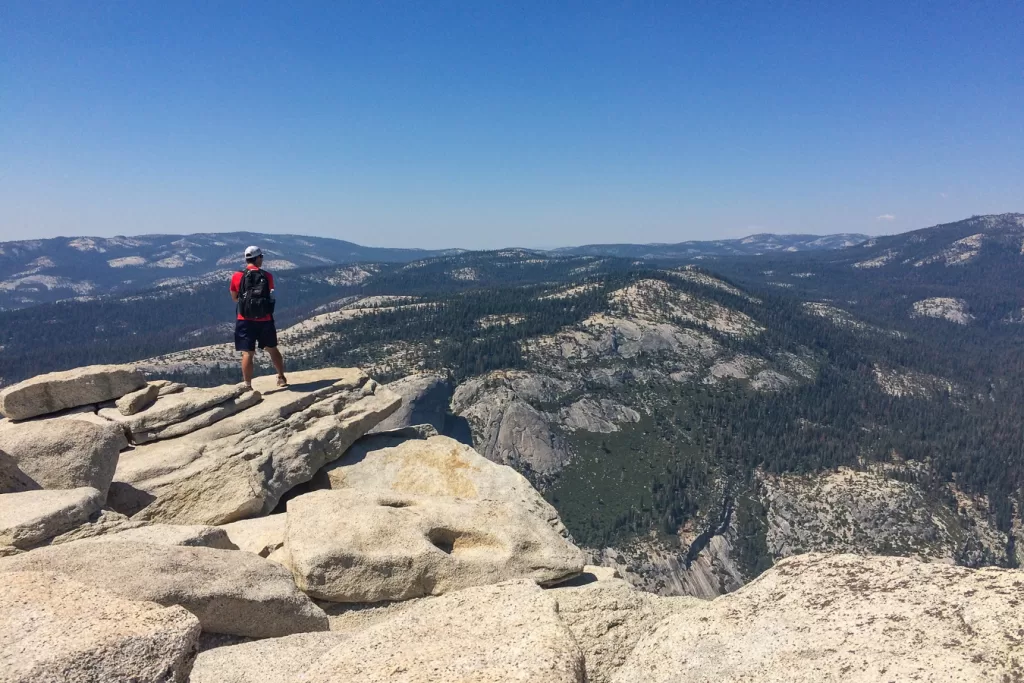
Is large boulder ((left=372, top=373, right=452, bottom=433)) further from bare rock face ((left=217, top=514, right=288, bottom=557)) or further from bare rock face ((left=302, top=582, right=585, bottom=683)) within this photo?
bare rock face ((left=302, top=582, right=585, bottom=683))

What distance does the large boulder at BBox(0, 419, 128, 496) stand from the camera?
12.7 metres

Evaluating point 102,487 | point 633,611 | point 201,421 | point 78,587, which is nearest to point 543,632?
point 633,611

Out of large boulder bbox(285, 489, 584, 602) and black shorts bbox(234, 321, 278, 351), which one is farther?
black shorts bbox(234, 321, 278, 351)

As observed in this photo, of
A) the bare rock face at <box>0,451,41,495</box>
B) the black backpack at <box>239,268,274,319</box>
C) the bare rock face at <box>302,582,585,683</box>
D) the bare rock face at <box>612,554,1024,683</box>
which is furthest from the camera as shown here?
the black backpack at <box>239,268,274,319</box>

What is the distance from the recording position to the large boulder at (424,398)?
161 m

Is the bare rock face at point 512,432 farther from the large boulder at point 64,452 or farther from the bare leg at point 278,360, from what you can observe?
the large boulder at point 64,452

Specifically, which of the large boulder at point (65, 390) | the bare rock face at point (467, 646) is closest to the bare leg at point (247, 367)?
the large boulder at point (65, 390)

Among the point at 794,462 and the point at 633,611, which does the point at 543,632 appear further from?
the point at 794,462

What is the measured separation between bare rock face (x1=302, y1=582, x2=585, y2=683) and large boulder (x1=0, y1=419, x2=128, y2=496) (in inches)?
385

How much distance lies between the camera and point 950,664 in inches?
233

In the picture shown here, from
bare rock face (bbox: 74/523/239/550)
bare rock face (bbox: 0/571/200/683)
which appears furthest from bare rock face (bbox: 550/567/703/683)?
bare rock face (bbox: 74/523/239/550)

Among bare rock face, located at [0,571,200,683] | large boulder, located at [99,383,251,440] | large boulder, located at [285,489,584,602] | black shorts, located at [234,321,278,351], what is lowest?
large boulder, located at [285,489,584,602]

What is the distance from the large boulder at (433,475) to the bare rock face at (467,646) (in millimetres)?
7201

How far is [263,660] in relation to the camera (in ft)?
25.8
